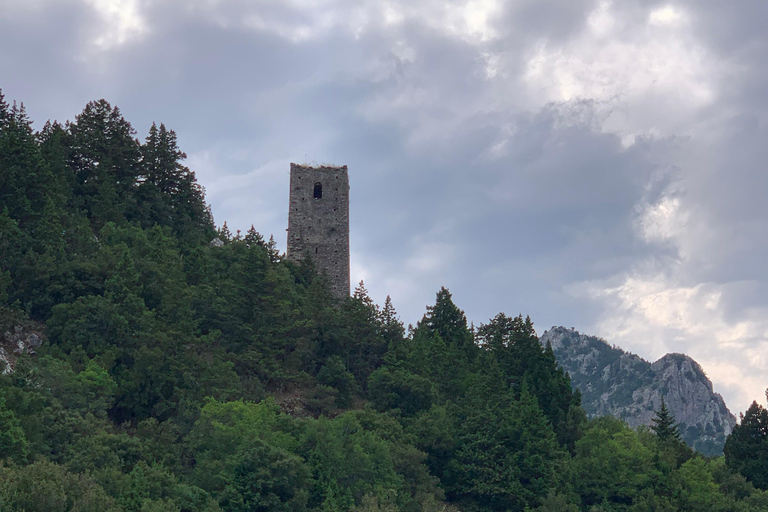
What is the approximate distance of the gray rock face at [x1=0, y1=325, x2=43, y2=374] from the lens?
4402cm

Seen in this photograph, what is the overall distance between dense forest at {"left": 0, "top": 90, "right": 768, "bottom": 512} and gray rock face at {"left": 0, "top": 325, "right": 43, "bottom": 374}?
295 mm

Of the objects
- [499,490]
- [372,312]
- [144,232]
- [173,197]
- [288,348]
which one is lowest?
[499,490]

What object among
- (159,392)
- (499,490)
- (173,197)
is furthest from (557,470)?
(173,197)

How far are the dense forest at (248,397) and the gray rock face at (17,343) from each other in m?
0.30

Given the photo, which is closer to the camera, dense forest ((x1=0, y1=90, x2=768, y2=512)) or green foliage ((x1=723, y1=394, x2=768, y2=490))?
dense forest ((x1=0, y1=90, x2=768, y2=512))

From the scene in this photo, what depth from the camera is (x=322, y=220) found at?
247ft

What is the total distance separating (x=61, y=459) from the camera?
37281 millimetres

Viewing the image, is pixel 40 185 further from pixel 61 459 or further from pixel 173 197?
pixel 61 459

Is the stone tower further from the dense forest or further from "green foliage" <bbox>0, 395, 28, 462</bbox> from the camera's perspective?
"green foliage" <bbox>0, 395, 28, 462</bbox>

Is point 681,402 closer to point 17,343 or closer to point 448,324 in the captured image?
point 448,324

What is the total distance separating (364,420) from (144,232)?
23.4 meters

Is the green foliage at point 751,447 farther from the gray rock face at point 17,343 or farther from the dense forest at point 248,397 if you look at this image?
the gray rock face at point 17,343

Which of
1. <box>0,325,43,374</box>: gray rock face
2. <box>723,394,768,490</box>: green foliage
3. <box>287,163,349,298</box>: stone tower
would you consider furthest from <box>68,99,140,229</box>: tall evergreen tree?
<box>723,394,768,490</box>: green foliage

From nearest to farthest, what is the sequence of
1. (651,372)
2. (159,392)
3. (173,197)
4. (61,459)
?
(61,459) → (159,392) → (173,197) → (651,372)
